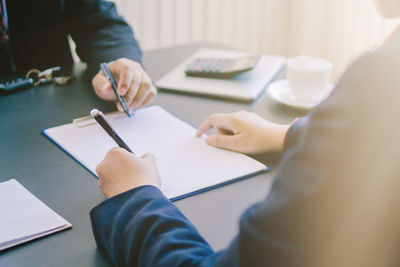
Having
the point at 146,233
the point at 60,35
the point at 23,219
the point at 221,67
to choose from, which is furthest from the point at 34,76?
the point at 146,233

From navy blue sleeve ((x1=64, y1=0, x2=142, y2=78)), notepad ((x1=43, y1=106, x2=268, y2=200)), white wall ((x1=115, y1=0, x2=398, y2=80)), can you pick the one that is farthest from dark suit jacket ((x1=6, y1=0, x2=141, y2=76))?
white wall ((x1=115, y1=0, x2=398, y2=80))

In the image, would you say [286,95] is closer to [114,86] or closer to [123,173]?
[114,86]

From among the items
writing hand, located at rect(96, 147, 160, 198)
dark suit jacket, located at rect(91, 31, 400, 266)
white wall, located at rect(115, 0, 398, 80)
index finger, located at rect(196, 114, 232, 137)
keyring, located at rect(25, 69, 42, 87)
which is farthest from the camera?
white wall, located at rect(115, 0, 398, 80)

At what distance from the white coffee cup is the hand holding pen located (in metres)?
0.33

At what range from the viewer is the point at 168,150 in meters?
0.78

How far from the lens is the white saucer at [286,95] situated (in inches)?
38.5

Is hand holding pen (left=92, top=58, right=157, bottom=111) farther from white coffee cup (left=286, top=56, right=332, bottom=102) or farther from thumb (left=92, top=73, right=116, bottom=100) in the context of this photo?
white coffee cup (left=286, top=56, right=332, bottom=102)

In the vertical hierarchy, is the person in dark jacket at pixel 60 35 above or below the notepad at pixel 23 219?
above

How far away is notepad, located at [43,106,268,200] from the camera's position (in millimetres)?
687

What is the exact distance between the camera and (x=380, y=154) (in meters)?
0.35

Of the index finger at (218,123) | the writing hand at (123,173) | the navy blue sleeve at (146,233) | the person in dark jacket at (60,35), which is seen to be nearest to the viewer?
the navy blue sleeve at (146,233)

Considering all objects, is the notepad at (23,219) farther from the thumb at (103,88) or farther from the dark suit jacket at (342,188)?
the thumb at (103,88)

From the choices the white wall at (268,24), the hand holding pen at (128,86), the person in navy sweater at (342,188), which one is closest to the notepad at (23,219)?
the person in navy sweater at (342,188)

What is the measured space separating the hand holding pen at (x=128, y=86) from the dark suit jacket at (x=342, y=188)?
1.94 ft
